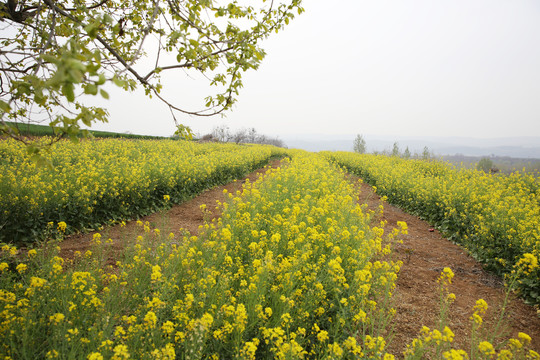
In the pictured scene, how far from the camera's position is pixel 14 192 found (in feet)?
16.6

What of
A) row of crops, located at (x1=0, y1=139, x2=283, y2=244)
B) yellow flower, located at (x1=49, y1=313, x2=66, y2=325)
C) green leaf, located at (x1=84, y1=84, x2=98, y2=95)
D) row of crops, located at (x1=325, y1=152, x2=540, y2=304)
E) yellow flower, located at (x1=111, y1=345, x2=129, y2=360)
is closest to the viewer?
green leaf, located at (x1=84, y1=84, x2=98, y2=95)

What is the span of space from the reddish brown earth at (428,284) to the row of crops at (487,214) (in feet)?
1.18

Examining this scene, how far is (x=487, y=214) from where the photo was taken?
677 centimetres

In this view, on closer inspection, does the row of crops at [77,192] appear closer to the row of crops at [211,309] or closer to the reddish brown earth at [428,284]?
the reddish brown earth at [428,284]

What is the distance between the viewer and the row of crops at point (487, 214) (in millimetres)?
5422

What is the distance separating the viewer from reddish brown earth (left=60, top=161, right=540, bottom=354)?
391cm

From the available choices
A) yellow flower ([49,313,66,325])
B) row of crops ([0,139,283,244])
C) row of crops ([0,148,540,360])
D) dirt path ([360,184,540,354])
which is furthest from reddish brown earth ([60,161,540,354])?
yellow flower ([49,313,66,325])

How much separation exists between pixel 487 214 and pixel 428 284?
10.5 ft

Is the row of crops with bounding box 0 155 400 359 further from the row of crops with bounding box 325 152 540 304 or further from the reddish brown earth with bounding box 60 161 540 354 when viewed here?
the row of crops with bounding box 325 152 540 304

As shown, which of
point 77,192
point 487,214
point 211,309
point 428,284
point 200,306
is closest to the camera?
point 211,309

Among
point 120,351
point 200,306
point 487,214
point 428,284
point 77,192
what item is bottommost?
point 428,284

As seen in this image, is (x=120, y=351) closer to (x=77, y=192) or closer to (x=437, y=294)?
(x=437, y=294)

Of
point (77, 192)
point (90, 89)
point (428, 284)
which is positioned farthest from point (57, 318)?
point (428, 284)

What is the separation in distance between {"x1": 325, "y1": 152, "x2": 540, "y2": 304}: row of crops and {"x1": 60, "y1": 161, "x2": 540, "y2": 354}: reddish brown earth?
0.36 metres
